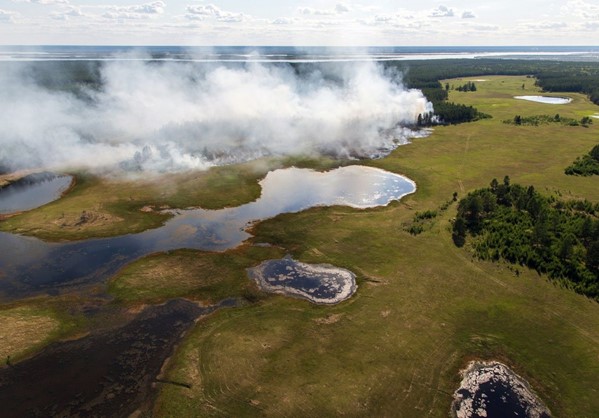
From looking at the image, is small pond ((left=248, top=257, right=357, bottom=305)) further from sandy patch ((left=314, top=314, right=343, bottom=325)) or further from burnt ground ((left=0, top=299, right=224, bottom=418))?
burnt ground ((left=0, top=299, right=224, bottom=418))

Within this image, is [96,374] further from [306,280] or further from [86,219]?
[86,219]

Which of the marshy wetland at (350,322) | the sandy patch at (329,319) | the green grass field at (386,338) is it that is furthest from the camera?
the sandy patch at (329,319)

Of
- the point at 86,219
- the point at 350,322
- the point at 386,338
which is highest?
the point at 386,338

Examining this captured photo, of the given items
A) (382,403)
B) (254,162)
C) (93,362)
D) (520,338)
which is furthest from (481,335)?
(254,162)

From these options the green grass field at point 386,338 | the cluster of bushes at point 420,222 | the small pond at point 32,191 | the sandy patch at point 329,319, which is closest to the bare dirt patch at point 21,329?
the green grass field at point 386,338

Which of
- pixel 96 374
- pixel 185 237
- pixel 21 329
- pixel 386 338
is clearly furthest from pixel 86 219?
pixel 386 338

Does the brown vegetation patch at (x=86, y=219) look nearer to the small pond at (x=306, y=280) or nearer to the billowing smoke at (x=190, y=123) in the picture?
the billowing smoke at (x=190, y=123)

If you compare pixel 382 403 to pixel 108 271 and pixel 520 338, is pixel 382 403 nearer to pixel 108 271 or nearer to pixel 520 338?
pixel 520 338

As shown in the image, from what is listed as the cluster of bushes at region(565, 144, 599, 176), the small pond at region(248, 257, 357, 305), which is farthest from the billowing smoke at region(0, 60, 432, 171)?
the small pond at region(248, 257, 357, 305)
